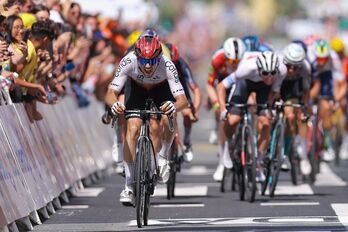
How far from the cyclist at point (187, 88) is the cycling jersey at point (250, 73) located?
0.71 m

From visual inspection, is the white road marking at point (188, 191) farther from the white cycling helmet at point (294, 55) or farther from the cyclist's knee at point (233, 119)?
the white cycling helmet at point (294, 55)

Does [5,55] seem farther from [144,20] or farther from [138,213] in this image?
[144,20]

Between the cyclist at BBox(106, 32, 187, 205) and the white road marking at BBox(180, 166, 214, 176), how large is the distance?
8184mm

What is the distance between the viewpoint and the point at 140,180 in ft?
47.8

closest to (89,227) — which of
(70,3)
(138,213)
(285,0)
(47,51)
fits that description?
(138,213)

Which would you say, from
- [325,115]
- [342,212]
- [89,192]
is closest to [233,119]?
[89,192]

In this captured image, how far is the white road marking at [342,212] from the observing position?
14.8 metres

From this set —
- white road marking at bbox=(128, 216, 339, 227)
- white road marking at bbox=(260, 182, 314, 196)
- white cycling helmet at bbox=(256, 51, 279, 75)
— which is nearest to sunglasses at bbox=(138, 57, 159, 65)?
white road marking at bbox=(128, 216, 339, 227)

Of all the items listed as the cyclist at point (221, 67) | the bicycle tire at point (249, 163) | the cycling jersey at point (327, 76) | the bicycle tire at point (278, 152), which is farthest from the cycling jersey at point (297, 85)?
the cycling jersey at point (327, 76)

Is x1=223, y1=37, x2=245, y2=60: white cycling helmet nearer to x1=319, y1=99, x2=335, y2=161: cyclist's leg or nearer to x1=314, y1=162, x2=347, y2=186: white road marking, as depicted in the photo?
x1=314, y1=162, x2=347, y2=186: white road marking

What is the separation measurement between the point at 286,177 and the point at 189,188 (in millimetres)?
3008

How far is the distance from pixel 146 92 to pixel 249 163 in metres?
2.68

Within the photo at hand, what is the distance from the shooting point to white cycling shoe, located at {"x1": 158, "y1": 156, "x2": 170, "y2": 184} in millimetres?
15078

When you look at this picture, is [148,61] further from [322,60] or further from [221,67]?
[322,60]
